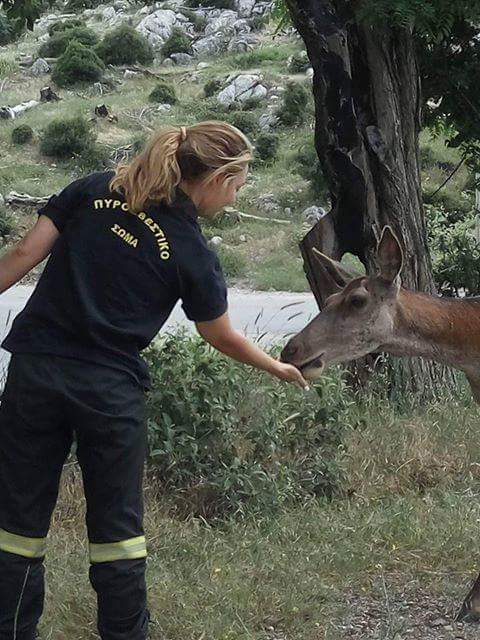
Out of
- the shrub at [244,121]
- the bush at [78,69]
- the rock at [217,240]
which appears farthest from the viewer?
A: the bush at [78,69]

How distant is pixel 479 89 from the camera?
870 centimetres

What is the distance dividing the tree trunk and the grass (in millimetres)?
1502

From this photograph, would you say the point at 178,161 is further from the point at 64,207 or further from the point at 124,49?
the point at 124,49

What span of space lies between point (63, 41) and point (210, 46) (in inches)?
280

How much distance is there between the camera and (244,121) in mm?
37000

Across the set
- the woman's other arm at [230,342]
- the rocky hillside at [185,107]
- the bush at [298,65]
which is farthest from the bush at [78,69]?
the woman's other arm at [230,342]

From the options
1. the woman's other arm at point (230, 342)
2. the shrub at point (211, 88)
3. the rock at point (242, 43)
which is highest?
the woman's other arm at point (230, 342)

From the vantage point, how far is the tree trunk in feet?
25.9

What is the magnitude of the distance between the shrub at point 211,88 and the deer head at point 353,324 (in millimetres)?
38787

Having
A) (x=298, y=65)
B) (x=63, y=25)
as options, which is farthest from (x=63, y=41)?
(x=298, y=65)

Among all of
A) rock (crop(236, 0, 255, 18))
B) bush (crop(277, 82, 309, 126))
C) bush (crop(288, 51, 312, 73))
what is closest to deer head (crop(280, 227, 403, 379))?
bush (crop(277, 82, 309, 126))

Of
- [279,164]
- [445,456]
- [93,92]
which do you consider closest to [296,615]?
[445,456]

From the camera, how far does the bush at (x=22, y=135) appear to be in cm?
3628

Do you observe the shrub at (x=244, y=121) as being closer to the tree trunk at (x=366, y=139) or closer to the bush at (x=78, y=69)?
the bush at (x=78, y=69)
